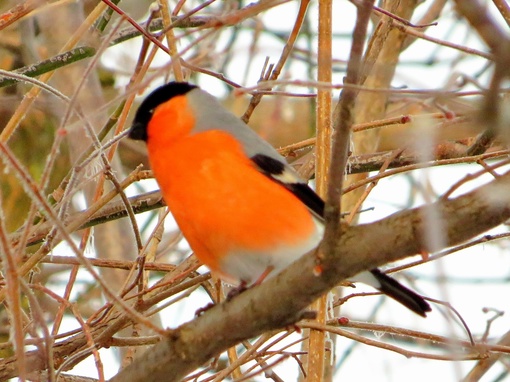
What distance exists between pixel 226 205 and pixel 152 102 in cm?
71

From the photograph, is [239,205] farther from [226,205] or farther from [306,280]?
[306,280]

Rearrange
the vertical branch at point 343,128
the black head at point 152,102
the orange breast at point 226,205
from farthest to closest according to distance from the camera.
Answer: the black head at point 152,102, the orange breast at point 226,205, the vertical branch at point 343,128

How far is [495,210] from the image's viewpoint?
1610 millimetres

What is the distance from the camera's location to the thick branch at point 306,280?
5.41ft

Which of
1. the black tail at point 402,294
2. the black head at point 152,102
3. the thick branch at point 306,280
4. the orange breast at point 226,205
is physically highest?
the black head at point 152,102

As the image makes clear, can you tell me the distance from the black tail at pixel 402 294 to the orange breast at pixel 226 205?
0.27 m

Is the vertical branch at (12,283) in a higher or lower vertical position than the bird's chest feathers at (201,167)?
lower

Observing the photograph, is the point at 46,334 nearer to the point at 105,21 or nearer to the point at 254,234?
the point at 254,234

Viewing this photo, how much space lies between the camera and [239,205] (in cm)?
259

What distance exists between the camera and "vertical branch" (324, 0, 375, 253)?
1534 millimetres

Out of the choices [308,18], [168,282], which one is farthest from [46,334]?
[308,18]

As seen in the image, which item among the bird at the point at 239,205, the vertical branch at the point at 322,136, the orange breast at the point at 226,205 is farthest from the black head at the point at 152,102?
the vertical branch at the point at 322,136

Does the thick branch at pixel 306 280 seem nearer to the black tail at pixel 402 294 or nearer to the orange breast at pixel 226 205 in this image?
the orange breast at pixel 226 205

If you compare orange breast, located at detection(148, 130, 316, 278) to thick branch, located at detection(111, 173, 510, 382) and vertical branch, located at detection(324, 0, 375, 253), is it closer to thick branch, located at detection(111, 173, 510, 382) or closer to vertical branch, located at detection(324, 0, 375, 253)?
thick branch, located at detection(111, 173, 510, 382)
